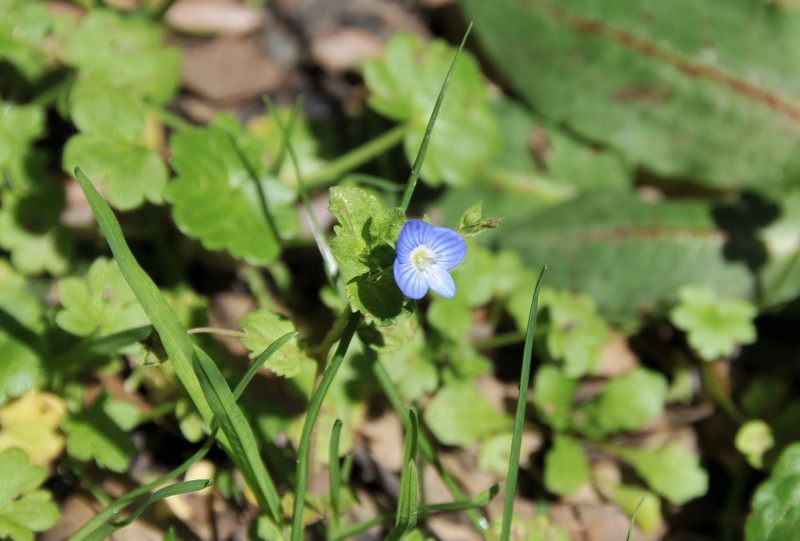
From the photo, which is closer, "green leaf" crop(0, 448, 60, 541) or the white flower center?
the white flower center

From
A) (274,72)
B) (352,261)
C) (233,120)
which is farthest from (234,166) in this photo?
(274,72)

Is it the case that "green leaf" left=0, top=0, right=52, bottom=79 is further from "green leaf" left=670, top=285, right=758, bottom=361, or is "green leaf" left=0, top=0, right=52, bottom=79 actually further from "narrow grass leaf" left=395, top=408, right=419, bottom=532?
"green leaf" left=670, top=285, right=758, bottom=361

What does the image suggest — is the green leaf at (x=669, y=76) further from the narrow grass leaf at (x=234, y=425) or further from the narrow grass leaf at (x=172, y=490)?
the narrow grass leaf at (x=172, y=490)

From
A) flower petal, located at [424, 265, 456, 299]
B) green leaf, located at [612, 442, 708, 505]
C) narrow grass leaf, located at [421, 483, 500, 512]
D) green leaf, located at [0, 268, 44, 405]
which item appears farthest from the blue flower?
green leaf, located at [612, 442, 708, 505]

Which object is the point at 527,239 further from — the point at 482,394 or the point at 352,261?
the point at 352,261

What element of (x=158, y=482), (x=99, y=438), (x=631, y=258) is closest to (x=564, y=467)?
(x=631, y=258)

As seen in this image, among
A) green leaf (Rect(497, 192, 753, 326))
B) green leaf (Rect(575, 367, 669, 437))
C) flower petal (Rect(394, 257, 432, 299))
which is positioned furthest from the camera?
green leaf (Rect(497, 192, 753, 326))
